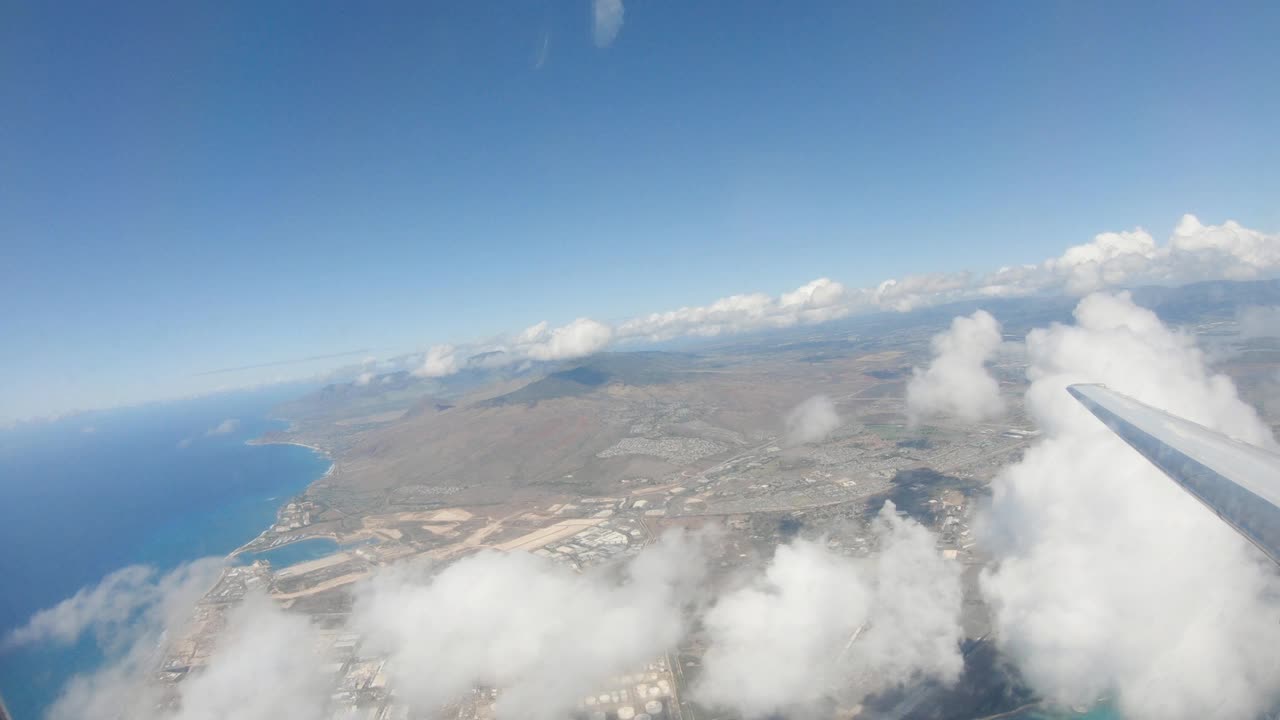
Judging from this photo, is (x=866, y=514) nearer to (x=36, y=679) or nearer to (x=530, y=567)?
(x=530, y=567)

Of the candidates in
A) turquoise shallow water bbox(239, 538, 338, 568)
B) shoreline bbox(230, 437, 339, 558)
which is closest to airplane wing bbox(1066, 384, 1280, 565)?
turquoise shallow water bbox(239, 538, 338, 568)

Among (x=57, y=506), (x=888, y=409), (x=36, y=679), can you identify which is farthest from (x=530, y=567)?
(x=57, y=506)

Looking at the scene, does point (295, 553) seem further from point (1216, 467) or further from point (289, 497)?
point (1216, 467)

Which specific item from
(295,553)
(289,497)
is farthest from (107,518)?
(295,553)

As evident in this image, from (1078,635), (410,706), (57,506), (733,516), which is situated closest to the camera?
(1078,635)

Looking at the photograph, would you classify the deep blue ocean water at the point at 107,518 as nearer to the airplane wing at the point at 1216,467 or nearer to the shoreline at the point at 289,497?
the shoreline at the point at 289,497

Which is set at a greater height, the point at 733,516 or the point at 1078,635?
the point at 1078,635

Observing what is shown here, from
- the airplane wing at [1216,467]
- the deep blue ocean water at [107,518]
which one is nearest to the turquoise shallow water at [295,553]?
the deep blue ocean water at [107,518]
